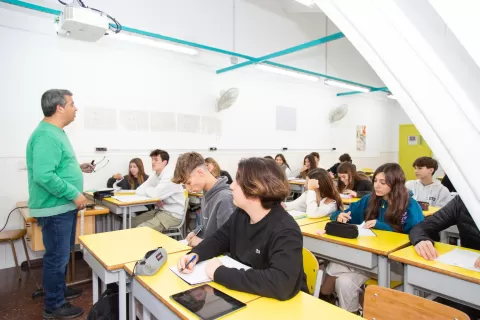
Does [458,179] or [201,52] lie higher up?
[201,52]

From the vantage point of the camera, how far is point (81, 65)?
4.58 metres

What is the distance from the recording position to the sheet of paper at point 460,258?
5.56 ft

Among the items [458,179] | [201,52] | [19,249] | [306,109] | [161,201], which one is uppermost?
[201,52]

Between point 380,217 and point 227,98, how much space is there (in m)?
3.89

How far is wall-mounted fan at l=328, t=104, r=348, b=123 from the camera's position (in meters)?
8.05

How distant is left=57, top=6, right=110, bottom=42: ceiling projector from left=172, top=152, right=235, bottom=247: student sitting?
1.51 m

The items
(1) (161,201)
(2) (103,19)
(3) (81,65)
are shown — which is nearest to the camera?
(2) (103,19)

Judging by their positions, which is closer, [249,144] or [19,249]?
[19,249]

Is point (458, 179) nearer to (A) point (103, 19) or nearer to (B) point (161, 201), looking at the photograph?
(A) point (103, 19)

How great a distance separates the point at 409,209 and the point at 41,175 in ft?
9.10

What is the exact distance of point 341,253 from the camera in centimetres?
221

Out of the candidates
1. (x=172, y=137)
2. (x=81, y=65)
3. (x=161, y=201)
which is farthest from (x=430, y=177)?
(x=81, y=65)

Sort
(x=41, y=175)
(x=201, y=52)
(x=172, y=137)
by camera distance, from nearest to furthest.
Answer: (x=41, y=175)
(x=172, y=137)
(x=201, y=52)

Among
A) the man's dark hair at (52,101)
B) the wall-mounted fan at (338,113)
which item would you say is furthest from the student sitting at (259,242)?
the wall-mounted fan at (338,113)
